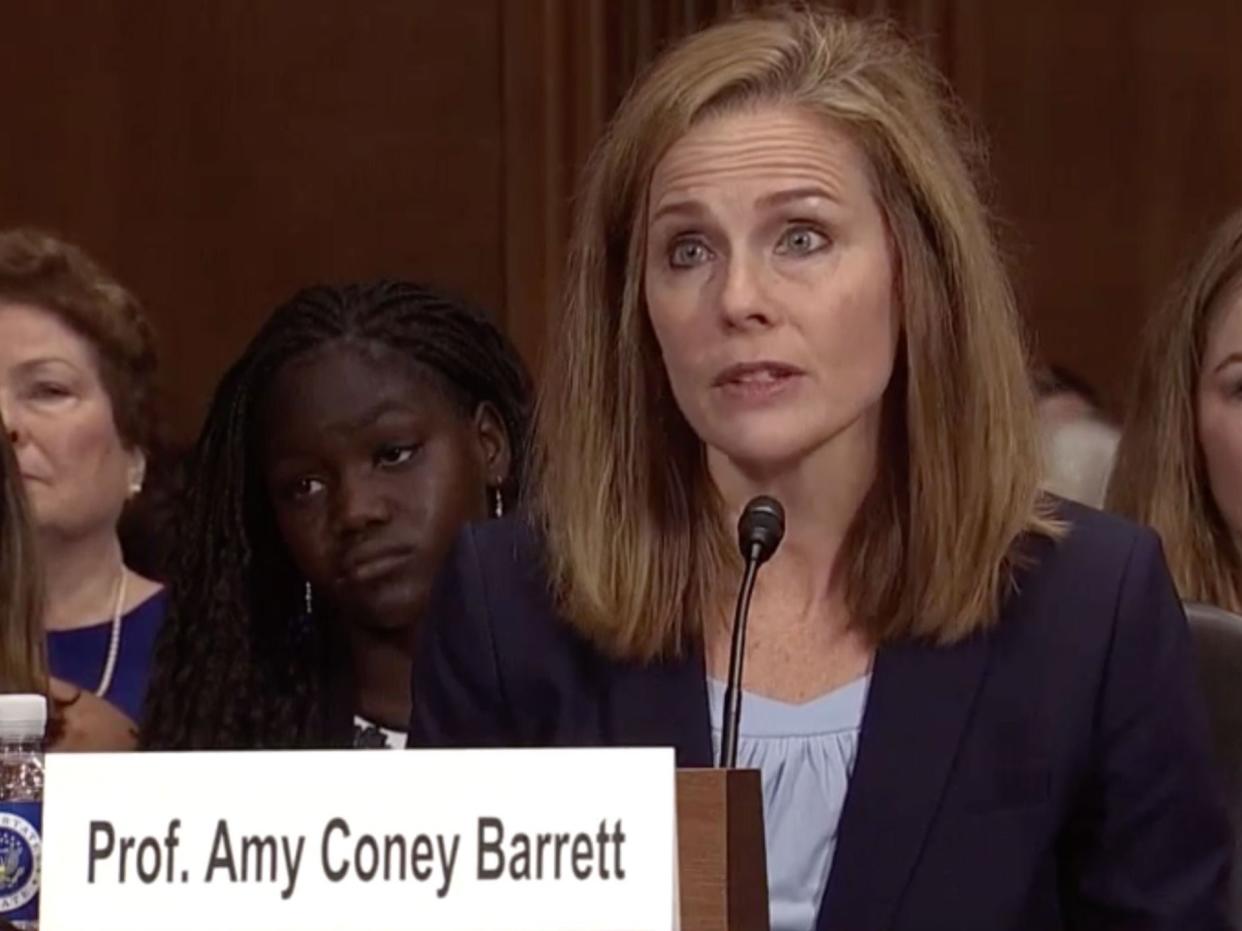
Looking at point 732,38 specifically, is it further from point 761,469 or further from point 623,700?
point 623,700

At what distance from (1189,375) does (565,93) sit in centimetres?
126

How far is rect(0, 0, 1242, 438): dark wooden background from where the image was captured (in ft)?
12.0

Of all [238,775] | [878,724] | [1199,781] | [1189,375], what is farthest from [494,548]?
[1189,375]

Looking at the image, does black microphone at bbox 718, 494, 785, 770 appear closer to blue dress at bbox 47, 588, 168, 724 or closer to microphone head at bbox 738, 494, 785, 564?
microphone head at bbox 738, 494, 785, 564

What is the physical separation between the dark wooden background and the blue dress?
0.72 m

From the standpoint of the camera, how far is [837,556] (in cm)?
189

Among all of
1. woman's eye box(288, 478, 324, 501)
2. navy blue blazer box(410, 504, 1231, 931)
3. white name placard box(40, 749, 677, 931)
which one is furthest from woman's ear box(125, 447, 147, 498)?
white name placard box(40, 749, 677, 931)

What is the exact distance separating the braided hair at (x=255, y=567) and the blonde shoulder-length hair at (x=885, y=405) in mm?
575

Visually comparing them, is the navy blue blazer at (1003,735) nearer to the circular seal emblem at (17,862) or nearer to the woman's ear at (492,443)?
the circular seal emblem at (17,862)

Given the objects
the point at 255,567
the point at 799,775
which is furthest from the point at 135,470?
the point at 799,775

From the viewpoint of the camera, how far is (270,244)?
369 cm

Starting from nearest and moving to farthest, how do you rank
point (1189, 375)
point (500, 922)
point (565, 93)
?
point (500, 922), point (1189, 375), point (565, 93)

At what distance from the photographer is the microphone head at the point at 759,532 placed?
158 centimetres

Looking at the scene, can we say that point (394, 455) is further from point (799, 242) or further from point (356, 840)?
point (356, 840)
